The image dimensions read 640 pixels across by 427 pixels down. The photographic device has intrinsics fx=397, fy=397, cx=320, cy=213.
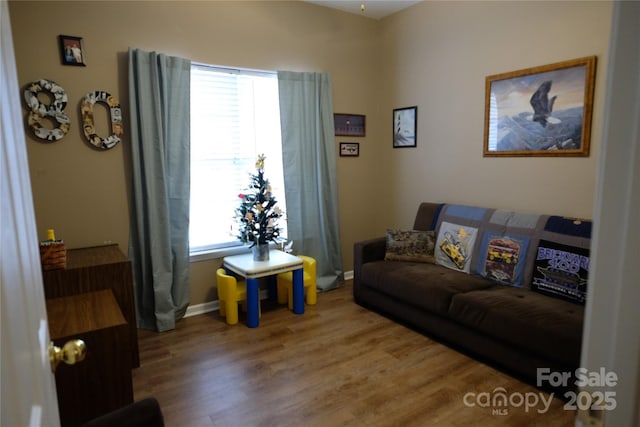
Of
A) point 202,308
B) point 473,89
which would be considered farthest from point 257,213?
point 473,89

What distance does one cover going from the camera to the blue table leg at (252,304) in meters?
3.33

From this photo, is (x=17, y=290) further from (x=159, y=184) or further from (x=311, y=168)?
(x=311, y=168)

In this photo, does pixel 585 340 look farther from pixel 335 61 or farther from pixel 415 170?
pixel 335 61

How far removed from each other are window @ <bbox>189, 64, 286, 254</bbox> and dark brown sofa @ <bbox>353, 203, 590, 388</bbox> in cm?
132

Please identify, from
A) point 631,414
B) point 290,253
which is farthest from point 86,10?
point 631,414

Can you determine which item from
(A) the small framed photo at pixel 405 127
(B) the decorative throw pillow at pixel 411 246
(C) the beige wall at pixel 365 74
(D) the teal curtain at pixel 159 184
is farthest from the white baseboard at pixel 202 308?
(A) the small framed photo at pixel 405 127

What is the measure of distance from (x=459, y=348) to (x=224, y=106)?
9.36 ft

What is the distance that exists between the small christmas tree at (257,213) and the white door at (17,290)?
102 inches

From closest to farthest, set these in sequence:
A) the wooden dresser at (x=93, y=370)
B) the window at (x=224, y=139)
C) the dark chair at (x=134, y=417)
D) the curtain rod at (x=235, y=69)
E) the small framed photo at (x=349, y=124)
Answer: the dark chair at (x=134, y=417) → the wooden dresser at (x=93, y=370) → the curtain rod at (x=235, y=69) → the window at (x=224, y=139) → the small framed photo at (x=349, y=124)

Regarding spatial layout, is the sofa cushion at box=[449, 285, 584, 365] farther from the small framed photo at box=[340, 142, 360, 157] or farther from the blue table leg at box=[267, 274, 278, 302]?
the small framed photo at box=[340, 142, 360, 157]

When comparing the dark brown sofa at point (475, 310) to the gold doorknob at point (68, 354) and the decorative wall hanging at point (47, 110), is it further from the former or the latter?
the decorative wall hanging at point (47, 110)

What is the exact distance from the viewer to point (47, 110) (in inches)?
111

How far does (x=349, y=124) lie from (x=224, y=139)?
143 cm

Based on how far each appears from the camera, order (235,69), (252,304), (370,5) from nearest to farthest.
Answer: (252,304), (235,69), (370,5)
